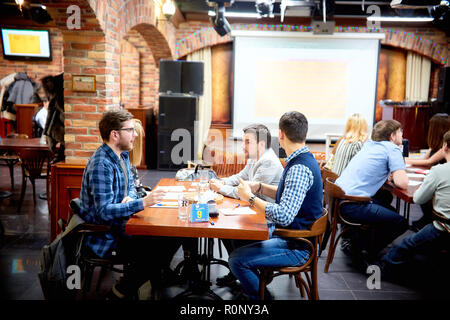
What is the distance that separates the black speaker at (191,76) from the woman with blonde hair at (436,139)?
13.4 feet

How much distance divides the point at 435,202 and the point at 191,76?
17.5 feet

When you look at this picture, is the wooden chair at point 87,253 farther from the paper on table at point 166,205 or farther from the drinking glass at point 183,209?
the drinking glass at point 183,209

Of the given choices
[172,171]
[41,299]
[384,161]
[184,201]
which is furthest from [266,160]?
[172,171]

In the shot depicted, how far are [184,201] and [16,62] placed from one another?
8.31 m

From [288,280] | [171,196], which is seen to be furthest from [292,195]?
[288,280]

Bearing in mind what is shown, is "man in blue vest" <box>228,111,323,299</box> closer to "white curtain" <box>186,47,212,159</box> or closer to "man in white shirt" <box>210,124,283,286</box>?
"man in white shirt" <box>210,124,283,286</box>

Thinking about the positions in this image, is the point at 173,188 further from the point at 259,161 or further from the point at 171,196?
the point at 259,161

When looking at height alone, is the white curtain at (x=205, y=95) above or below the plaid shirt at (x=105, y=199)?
above

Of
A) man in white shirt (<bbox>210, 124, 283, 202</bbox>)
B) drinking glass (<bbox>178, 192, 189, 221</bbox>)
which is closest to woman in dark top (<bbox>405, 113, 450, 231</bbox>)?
man in white shirt (<bbox>210, 124, 283, 202</bbox>)

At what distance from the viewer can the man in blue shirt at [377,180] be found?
3398 millimetres

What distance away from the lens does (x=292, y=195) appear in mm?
2275

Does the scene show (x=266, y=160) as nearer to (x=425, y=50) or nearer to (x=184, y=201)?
(x=184, y=201)

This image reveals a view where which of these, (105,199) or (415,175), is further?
(415,175)

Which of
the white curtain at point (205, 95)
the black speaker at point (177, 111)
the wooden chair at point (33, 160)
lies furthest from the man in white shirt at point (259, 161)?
the white curtain at point (205, 95)
